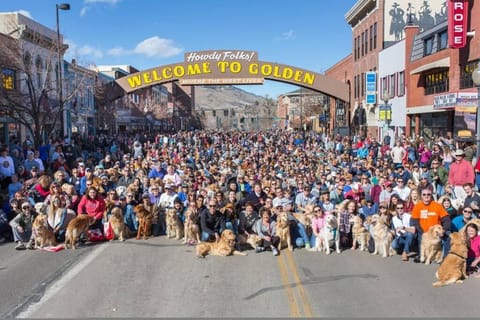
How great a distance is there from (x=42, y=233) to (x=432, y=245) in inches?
305

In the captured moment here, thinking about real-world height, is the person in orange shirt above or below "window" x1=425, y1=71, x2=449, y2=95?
below

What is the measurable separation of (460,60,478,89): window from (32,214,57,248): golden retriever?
17810 mm

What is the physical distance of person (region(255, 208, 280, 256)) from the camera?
9156 millimetres

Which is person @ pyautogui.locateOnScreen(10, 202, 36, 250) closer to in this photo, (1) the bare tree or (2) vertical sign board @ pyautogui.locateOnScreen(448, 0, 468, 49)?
(1) the bare tree

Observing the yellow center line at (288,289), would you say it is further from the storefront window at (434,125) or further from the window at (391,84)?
the window at (391,84)

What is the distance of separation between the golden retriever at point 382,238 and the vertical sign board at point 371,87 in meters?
23.8

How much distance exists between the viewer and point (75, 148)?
2016 cm

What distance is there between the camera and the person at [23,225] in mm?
9555

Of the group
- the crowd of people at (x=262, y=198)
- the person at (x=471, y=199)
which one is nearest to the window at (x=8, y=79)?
the crowd of people at (x=262, y=198)

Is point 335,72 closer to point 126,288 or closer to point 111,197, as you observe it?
point 111,197

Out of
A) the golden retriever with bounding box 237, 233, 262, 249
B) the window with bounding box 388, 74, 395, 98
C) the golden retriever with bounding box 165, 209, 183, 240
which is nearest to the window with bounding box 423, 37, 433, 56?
the window with bounding box 388, 74, 395, 98

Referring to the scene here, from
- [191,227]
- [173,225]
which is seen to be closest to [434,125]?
[173,225]

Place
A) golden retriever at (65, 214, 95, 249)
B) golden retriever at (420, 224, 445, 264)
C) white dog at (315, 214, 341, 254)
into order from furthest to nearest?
golden retriever at (65, 214, 95, 249)
white dog at (315, 214, 341, 254)
golden retriever at (420, 224, 445, 264)

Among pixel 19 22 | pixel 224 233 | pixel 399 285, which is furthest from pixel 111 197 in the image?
pixel 19 22
